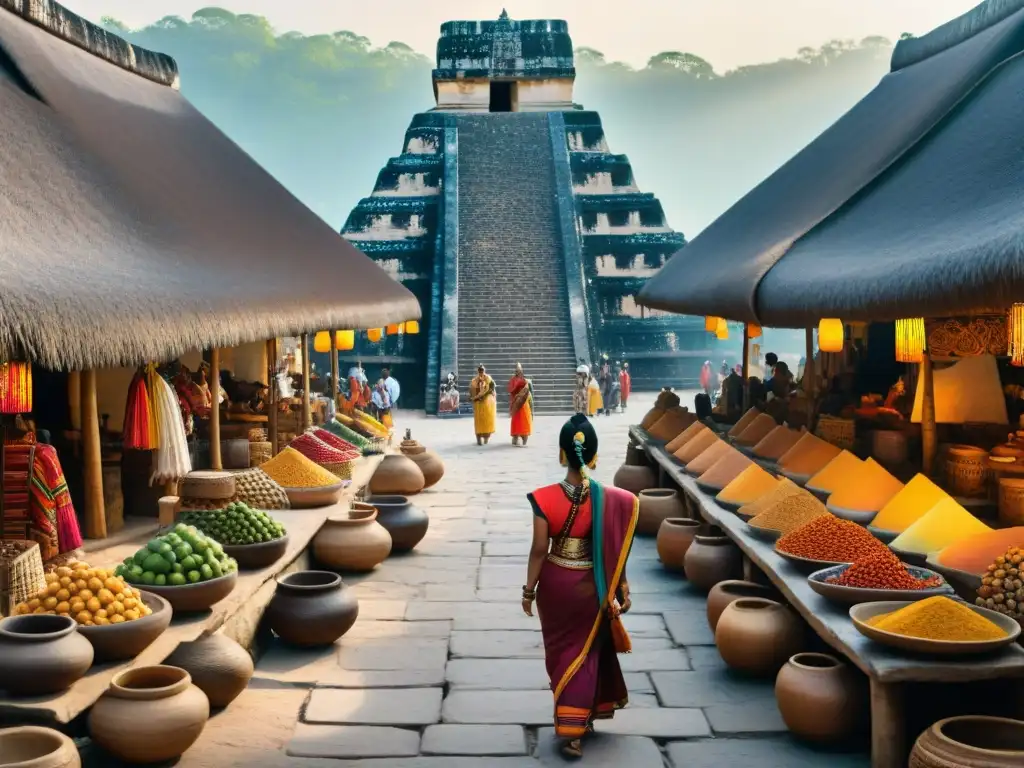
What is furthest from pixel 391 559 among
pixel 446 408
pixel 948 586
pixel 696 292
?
pixel 446 408

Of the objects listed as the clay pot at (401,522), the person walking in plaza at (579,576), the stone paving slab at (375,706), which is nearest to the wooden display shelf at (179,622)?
the clay pot at (401,522)

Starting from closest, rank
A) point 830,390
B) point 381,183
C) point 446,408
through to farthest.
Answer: point 830,390 < point 446,408 < point 381,183

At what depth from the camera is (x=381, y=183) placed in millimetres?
28266

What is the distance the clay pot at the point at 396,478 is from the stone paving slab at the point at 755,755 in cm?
619

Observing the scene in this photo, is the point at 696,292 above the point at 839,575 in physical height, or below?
above

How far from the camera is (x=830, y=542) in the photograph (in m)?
5.82

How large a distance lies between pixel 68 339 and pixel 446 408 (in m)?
16.3

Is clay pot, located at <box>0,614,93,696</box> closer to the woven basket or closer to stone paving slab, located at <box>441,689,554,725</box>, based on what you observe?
the woven basket

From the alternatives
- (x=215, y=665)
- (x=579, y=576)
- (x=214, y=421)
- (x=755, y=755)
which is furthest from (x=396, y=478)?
(x=755, y=755)

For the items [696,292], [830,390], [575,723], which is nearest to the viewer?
[575,723]

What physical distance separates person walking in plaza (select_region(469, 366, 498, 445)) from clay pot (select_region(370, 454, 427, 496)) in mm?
5472

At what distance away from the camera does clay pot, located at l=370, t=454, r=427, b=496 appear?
10.9 metres

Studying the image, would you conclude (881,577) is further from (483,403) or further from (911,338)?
(483,403)

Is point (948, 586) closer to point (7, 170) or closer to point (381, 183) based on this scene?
point (7, 170)
